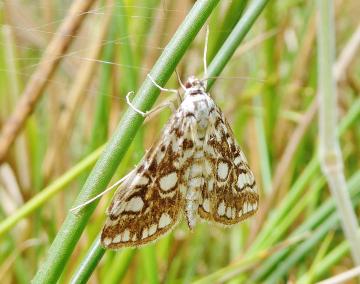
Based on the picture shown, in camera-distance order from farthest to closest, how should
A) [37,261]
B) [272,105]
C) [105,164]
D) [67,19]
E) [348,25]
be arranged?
[348,25], [272,105], [37,261], [67,19], [105,164]

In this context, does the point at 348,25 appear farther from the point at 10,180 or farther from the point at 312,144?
the point at 10,180

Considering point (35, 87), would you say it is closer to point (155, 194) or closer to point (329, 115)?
point (155, 194)

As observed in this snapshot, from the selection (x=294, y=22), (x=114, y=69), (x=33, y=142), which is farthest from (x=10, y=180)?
(x=294, y=22)

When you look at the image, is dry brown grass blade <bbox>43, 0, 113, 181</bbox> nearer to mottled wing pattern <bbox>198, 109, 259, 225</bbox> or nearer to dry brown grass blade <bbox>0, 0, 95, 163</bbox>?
dry brown grass blade <bbox>0, 0, 95, 163</bbox>

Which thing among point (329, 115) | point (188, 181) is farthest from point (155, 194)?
point (329, 115)

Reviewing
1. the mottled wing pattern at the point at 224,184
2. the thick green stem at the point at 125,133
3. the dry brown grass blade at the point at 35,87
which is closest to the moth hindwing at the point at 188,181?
the mottled wing pattern at the point at 224,184

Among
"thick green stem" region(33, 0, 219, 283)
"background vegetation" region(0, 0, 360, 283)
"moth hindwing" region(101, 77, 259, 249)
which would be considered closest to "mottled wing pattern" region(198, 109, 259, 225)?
"moth hindwing" region(101, 77, 259, 249)
